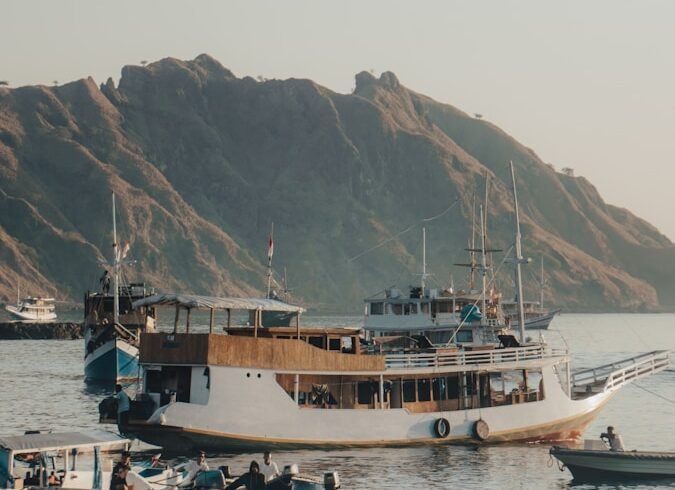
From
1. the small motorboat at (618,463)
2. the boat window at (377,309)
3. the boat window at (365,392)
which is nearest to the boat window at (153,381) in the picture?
the boat window at (365,392)

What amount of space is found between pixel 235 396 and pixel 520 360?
13291mm

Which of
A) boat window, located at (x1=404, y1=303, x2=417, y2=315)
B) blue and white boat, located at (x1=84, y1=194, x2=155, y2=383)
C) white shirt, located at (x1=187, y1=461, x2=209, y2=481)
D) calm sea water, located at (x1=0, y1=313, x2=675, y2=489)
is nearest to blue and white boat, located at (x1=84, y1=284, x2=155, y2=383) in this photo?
blue and white boat, located at (x1=84, y1=194, x2=155, y2=383)

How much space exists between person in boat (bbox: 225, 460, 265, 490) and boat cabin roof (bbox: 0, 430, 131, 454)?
3.70m

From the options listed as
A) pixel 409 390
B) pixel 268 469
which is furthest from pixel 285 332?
pixel 268 469

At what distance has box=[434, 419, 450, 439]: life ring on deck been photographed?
168ft

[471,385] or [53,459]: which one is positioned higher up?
[471,385]

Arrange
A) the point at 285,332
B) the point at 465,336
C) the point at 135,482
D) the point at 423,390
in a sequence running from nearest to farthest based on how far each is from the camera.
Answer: the point at 135,482
the point at 285,332
the point at 423,390
the point at 465,336

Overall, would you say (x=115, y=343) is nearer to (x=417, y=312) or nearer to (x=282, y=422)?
(x=417, y=312)

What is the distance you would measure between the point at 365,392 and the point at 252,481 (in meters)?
11.1

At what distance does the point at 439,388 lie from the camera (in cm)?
5216

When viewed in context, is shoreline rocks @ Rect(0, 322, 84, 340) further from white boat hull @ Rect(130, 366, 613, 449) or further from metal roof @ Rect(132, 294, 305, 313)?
metal roof @ Rect(132, 294, 305, 313)

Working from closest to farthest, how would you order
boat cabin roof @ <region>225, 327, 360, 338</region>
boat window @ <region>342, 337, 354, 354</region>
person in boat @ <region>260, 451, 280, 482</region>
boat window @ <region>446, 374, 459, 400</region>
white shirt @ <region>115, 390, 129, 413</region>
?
person in boat @ <region>260, 451, 280, 482</region>
white shirt @ <region>115, 390, 129, 413</region>
boat cabin roof @ <region>225, 327, 360, 338</region>
boat window @ <region>342, 337, 354, 354</region>
boat window @ <region>446, 374, 459, 400</region>

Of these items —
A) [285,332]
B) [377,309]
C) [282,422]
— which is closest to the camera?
[282,422]

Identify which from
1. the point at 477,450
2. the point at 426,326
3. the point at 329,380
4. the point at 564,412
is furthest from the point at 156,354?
the point at 426,326
